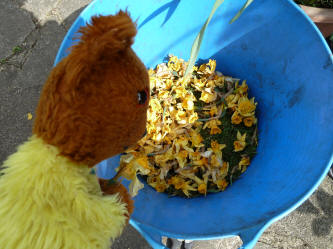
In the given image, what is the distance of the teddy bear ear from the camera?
43cm

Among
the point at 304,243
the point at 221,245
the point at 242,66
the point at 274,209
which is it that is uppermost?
the point at 242,66

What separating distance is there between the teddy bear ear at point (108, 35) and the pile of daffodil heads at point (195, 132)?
26.1 inches

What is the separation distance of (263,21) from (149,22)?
1.45 feet

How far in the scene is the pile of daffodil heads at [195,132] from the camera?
1085mm

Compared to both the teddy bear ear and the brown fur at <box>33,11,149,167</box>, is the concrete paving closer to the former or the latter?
the brown fur at <box>33,11,149,167</box>

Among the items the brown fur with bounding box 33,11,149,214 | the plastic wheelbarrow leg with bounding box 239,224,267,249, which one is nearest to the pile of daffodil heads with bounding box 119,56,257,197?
the plastic wheelbarrow leg with bounding box 239,224,267,249

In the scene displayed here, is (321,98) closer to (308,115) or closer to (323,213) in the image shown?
(308,115)

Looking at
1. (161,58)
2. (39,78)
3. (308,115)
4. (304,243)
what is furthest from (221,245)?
(39,78)

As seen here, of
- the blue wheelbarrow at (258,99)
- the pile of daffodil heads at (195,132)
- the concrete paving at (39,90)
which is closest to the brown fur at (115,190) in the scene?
the blue wheelbarrow at (258,99)

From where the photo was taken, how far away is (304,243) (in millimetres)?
1317

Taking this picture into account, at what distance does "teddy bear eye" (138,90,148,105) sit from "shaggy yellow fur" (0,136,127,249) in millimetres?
190

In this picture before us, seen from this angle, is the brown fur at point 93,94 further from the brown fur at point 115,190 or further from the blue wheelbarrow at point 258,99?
the blue wheelbarrow at point 258,99

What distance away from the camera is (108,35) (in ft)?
1.42

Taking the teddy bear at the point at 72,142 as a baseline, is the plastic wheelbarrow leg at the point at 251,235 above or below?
below
